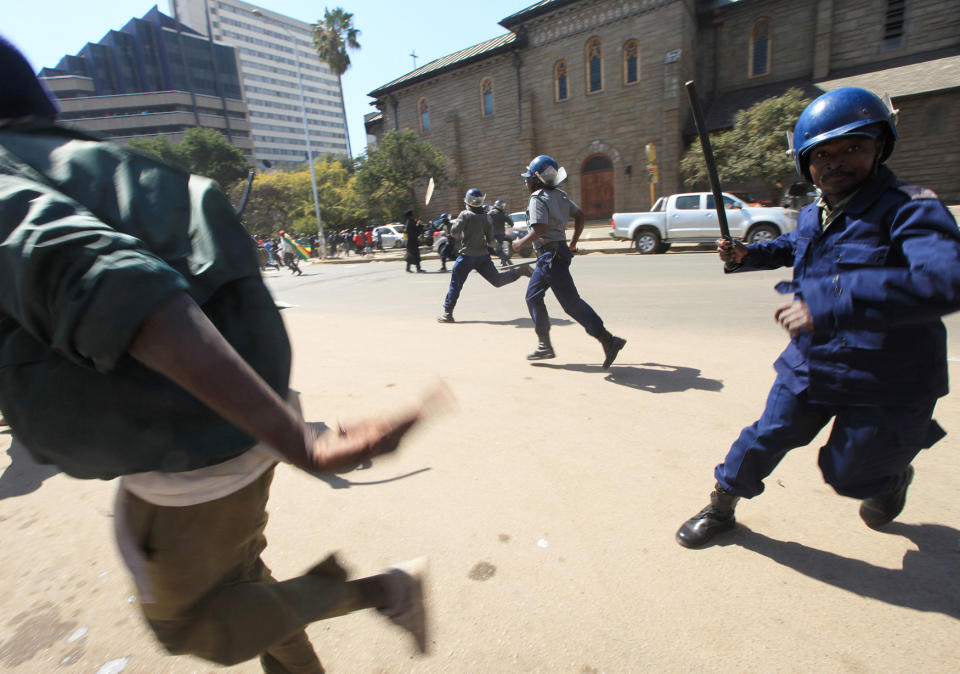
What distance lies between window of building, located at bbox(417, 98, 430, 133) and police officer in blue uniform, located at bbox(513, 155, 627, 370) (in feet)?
104

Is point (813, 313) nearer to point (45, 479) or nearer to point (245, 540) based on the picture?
point (245, 540)

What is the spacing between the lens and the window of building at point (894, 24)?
22.5 metres

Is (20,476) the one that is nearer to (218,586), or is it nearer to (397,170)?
(218,586)

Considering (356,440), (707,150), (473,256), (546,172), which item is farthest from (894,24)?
(356,440)

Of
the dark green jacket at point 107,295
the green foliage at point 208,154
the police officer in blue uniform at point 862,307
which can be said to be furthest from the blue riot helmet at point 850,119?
the green foliage at point 208,154

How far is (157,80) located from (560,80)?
8321 cm

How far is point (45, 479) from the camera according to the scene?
323 centimetres

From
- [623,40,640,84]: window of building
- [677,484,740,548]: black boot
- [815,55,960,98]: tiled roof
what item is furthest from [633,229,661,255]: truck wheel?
[677,484,740,548]: black boot

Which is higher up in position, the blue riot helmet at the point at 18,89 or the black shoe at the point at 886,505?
the blue riot helmet at the point at 18,89

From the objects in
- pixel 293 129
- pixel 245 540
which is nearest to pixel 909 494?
pixel 245 540

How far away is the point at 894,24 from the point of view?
22766 millimetres

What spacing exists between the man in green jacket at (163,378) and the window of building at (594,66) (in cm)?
2876

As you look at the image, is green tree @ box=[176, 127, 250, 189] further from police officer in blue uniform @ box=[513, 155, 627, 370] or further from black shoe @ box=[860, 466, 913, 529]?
black shoe @ box=[860, 466, 913, 529]

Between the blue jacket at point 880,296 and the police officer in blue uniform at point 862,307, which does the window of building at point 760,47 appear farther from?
the blue jacket at point 880,296
